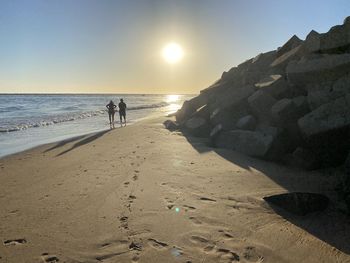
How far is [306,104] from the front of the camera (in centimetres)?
845

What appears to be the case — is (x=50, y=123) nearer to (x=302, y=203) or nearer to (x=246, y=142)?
(x=246, y=142)

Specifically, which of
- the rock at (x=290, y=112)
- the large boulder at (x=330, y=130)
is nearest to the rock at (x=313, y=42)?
the rock at (x=290, y=112)

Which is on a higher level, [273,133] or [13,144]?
[273,133]

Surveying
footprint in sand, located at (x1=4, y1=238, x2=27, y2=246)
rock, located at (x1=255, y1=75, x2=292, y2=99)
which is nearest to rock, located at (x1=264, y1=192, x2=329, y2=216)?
footprint in sand, located at (x1=4, y1=238, x2=27, y2=246)

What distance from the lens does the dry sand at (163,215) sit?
13.2 ft

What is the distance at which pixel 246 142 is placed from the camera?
28.6 ft

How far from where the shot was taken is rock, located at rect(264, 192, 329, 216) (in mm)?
5090

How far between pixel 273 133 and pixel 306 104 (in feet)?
4.04

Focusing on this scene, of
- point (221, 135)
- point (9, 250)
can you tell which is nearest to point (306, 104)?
point (221, 135)

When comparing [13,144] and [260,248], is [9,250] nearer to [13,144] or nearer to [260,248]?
[260,248]

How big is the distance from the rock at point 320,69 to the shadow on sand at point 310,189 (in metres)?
2.70

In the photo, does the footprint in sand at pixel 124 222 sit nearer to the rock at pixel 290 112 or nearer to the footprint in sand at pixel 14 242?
the footprint in sand at pixel 14 242

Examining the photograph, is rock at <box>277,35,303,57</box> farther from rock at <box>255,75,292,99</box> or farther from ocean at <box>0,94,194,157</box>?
ocean at <box>0,94,194,157</box>

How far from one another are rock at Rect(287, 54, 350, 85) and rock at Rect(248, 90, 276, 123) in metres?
0.82
